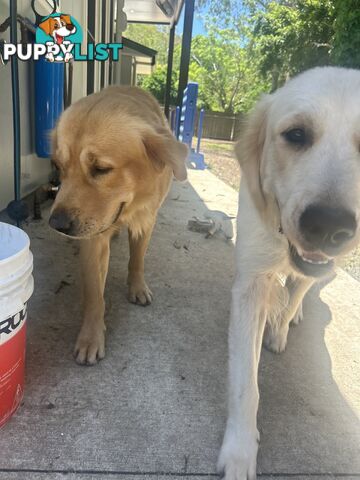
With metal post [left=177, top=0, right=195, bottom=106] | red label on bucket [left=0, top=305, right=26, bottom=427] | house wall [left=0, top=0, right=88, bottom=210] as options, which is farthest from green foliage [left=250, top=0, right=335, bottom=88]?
red label on bucket [left=0, top=305, right=26, bottom=427]

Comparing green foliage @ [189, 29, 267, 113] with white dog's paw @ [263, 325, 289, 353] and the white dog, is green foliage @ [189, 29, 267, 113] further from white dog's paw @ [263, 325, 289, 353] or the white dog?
the white dog

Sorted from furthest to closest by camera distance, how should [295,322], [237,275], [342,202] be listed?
[295,322]
[237,275]
[342,202]

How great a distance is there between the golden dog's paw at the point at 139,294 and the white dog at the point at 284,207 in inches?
35.0

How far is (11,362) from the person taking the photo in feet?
4.99

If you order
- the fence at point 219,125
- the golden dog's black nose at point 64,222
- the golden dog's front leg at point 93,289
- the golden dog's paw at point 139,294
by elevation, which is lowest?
the fence at point 219,125

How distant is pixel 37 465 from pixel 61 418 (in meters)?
0.23

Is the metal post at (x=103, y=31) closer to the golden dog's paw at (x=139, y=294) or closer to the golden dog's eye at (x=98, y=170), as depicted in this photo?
the golden dog's paw at (x=139, y=294)

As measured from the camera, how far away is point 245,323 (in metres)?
1.79

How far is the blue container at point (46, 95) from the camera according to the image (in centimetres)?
351

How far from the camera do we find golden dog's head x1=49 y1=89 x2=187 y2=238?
1.99 meters

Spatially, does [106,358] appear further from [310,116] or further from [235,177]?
[235,177]

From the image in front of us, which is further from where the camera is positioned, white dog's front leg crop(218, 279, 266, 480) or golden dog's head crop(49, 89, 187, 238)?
golden dog's head crop(49, 89, 187, 238)

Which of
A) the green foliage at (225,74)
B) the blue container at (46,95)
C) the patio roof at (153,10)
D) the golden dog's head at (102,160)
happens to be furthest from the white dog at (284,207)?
the green foliage at (225,74)

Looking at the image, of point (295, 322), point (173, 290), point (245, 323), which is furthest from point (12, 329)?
point (295, 322)
